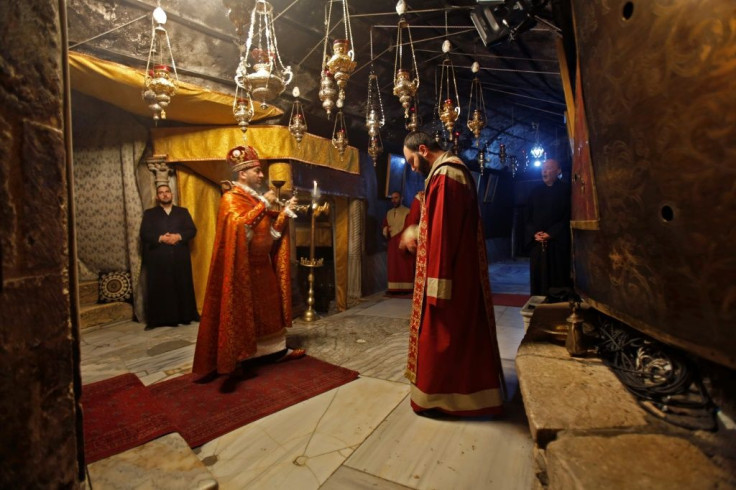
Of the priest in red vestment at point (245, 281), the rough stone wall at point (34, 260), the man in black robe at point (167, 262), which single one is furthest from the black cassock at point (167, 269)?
the rough stone wall at point (34, 260)

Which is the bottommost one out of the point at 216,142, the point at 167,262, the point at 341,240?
the point at 167,262

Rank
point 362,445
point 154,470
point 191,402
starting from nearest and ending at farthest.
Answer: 1. point 154,470
2. point 362,445
3. point 191,402

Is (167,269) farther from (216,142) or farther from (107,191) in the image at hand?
(216,142)

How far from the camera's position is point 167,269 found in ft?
16.8

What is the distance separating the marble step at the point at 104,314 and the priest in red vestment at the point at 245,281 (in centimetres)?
306

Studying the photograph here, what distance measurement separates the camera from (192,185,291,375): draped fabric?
316 cm

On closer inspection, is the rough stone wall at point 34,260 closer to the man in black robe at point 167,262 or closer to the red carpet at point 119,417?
the red carpet at point 119,417

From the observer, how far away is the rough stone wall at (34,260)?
802 mm

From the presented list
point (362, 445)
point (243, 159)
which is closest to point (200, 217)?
→ point (243, 159)

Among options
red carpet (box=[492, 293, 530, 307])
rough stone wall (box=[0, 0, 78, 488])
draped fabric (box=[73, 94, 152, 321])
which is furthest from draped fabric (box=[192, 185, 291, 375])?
red carpet (box=[492, 293, 530, 307])

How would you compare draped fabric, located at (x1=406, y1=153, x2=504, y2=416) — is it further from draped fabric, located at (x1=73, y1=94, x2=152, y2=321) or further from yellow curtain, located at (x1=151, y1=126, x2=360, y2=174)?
draped fabric, located at (x1=73, y1=94, x2=152, y2=321)

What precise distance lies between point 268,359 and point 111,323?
318 centimetres

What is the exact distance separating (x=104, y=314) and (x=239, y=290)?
11.2 ft

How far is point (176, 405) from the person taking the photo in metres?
2.83
